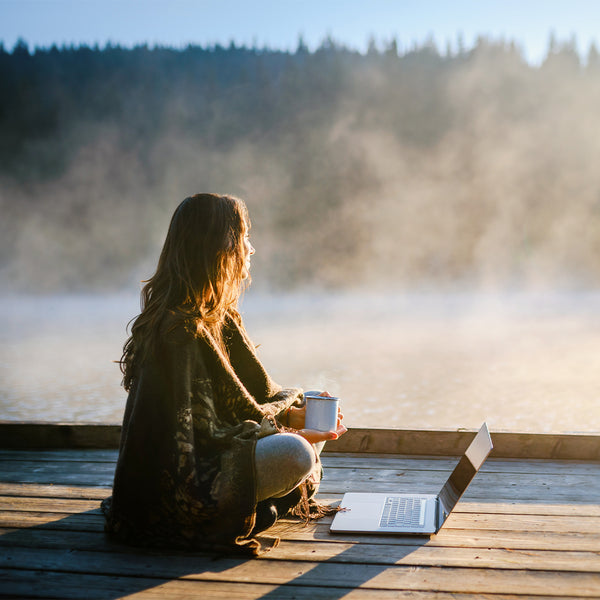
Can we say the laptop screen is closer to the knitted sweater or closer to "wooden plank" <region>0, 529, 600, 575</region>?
"wooden plank" <region>0, 529, 600, 575</region>

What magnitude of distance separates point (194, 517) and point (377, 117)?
3551cm

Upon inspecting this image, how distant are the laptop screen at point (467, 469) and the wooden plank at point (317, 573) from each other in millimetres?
210

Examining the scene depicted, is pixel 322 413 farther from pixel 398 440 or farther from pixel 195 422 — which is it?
pixel 398 440


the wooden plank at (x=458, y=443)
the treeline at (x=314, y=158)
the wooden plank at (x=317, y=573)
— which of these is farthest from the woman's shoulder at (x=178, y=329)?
the treeline at (x=314, y=158)

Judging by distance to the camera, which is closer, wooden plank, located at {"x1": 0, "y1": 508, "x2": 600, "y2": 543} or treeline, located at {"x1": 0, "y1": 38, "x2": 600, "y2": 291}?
wooden plank, located at {"x1": 0, "y1": 508, "x2": 600, "y2": 543}

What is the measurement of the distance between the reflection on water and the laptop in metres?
0.67

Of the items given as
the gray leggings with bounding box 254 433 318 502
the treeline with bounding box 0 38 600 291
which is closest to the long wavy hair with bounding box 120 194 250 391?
the gray leggings with bounding box 254 433 318 502

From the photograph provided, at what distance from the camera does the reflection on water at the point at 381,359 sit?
7324 millimetres

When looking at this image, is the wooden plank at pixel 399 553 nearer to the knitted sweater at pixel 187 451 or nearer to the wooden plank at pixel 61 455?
the knitted sweater at pixel 187 451

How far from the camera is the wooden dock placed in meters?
1.19

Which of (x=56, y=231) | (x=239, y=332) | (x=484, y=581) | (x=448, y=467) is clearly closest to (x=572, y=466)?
(x=448, y=467)

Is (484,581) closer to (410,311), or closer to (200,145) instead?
(410,311)

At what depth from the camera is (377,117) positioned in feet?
114

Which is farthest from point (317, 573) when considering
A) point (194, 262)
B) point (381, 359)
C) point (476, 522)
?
point (381, 359)
